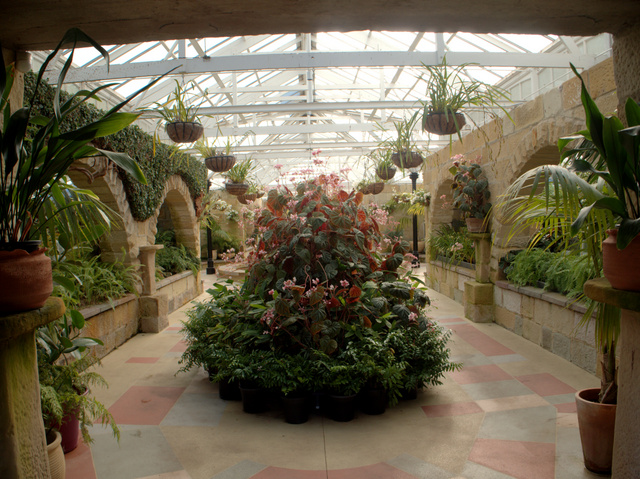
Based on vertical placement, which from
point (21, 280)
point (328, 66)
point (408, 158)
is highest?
point (328, 66)

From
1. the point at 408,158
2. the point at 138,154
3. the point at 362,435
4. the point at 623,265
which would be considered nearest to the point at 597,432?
the point at 623,265

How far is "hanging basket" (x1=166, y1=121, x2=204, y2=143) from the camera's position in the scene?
507cm

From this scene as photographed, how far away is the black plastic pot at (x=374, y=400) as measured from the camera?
296cm

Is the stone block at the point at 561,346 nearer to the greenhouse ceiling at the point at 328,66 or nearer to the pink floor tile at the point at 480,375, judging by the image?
the pink floor tile at the point at 480,375

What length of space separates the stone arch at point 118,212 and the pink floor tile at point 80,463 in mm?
2740

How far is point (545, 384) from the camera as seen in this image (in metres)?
3.42

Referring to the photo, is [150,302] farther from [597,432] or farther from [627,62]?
[627,62]

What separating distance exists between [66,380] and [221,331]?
4.34 feet

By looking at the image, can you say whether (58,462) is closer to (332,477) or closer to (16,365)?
(16,365)

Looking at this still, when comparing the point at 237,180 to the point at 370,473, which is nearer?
the point at 370,473

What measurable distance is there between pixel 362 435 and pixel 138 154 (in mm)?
4457

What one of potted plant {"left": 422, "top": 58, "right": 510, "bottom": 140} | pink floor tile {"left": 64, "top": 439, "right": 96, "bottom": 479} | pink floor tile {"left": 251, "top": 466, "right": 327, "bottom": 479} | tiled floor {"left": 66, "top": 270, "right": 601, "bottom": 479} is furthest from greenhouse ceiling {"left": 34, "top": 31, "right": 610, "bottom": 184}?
pink floor tile {"left": 64, "top": 439, "right": 96, "bottom": 479}

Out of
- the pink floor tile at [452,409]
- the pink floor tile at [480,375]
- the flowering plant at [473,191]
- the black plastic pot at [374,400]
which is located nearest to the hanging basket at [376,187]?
the flowering plant at [473,191]

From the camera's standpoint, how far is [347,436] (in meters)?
2.70
